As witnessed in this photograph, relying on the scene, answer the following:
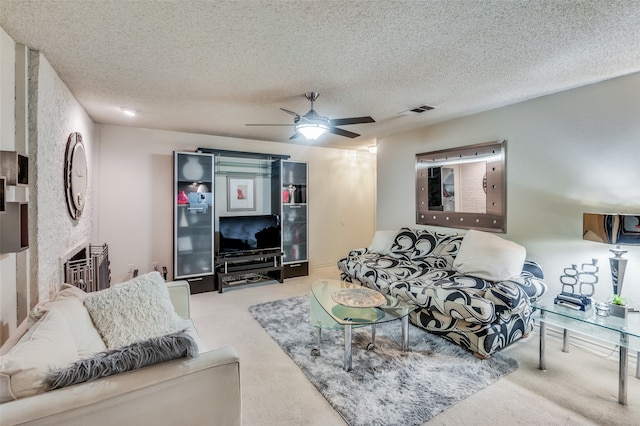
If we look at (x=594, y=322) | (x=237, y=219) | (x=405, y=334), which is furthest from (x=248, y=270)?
(x=594, y=322)

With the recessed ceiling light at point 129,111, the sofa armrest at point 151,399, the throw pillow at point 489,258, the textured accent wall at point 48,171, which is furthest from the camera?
the recessed ceiling light at point 129,111

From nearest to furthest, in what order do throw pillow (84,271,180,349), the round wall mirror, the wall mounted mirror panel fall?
throw pillow (84,271,180,349)
the round wall mirror
the wall mounted mirror panel

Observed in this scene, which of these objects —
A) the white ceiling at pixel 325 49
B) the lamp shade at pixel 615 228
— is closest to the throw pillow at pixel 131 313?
the white ceiling at pixel 325 49

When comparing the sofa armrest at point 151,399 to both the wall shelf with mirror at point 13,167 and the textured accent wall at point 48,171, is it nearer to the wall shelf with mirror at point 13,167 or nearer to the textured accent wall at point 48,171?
the wall shelf with mirror at point 13,167

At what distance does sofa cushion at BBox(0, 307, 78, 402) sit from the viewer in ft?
3.45

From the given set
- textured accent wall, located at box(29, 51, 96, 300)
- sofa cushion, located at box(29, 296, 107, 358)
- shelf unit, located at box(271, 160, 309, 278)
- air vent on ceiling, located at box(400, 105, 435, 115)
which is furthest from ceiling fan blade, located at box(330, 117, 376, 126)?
sofa cushion, located at box(29, 296, 107, 358)

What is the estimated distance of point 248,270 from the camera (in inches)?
184

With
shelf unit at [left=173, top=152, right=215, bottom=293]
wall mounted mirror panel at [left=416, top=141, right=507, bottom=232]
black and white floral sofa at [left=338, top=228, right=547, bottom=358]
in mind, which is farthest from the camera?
shelf unit at [left=173, top=152, right=215, bottom=293]

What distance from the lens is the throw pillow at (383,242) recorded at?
14.6 feet

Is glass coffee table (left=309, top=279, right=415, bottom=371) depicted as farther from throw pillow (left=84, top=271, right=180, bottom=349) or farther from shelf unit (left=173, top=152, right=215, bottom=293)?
shelf unit (left=173, top=152, right=215, bottom=293)

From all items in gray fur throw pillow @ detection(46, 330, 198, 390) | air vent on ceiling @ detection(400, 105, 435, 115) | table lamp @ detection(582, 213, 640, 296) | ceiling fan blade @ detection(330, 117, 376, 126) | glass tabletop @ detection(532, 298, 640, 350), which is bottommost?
glass tabletop @ detection(532, 298, 640, 350)

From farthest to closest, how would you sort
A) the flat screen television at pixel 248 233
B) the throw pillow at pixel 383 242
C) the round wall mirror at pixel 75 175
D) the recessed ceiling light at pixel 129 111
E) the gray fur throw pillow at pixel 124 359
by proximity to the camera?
the flat screen television at pixel 248 233 < the throw pillow at pixel 383 242 < the recessed ceiling light at pixel 129 111 < the round wall mirror at pixel 75 175 < the gray fur throw pillow at pixel 124 359

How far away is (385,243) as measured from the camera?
4473mm

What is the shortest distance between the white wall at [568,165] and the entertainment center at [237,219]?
303 cm
